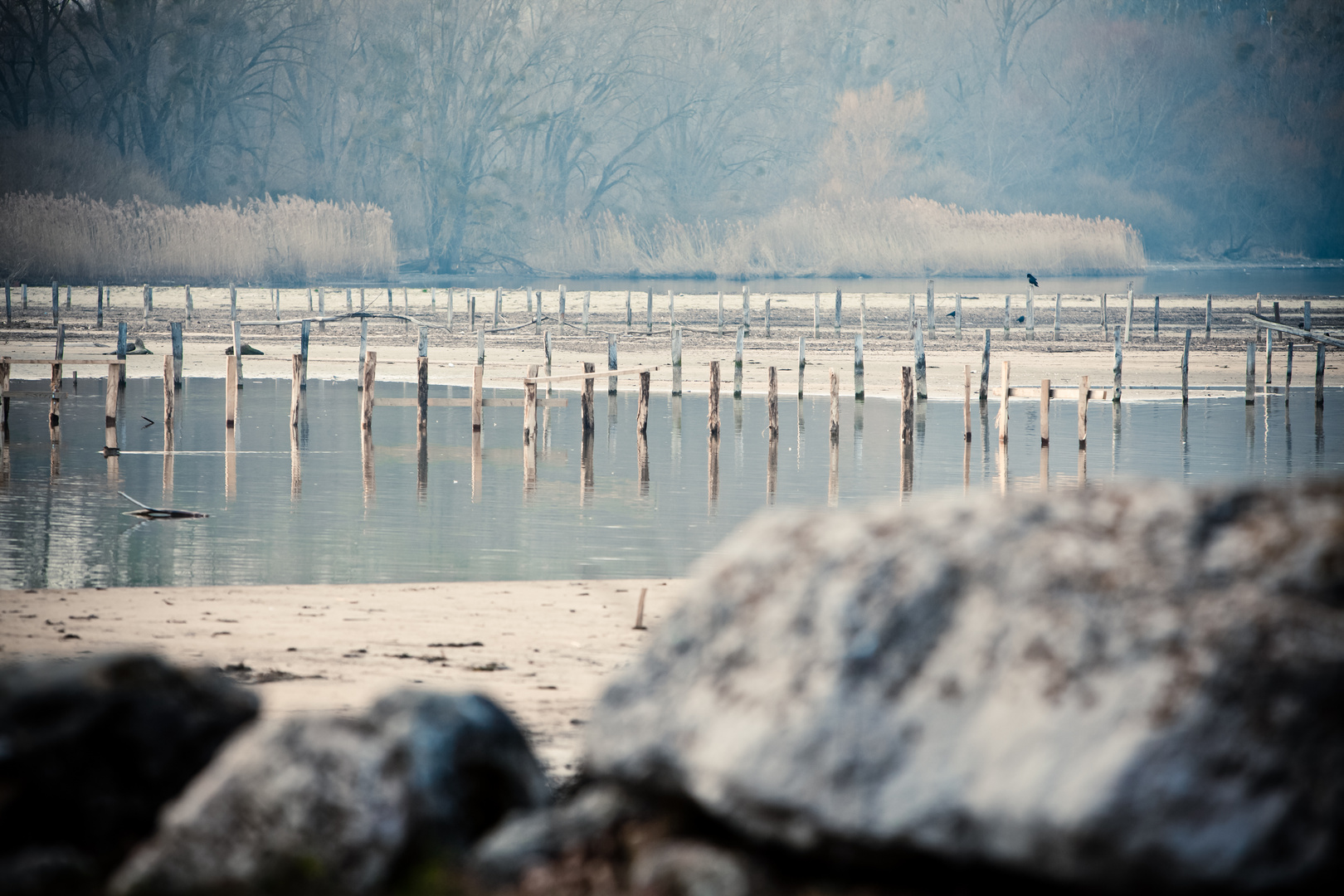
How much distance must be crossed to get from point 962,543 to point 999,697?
47cm

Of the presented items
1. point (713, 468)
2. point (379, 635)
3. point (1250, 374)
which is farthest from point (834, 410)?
point (379, 635)

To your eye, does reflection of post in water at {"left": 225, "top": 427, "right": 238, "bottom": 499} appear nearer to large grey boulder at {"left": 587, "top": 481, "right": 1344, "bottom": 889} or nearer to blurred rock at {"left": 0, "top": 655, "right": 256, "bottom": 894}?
blurred rock at {"left": 0, "top": 655, "right": 256, "bottom": 894}

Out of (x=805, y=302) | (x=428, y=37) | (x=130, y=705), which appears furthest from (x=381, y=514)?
(x=428, y=37)

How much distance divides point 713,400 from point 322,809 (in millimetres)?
20519

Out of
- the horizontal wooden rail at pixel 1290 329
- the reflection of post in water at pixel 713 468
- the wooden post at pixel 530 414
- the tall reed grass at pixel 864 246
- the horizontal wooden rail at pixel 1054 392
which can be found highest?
the tall reed grass at pixel 864 246

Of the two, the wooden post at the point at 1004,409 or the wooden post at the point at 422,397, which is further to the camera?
the wooden post at the point at 422,397

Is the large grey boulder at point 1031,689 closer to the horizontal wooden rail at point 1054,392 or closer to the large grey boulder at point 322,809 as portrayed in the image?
the large grey boulder at point 322,809

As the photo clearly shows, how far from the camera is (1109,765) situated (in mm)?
3801

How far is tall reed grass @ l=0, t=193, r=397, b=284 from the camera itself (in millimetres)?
57781

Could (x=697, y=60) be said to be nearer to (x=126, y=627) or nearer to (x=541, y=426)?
(x=541, y=426)

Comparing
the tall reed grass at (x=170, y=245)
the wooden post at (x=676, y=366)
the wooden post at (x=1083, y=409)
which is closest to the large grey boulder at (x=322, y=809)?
the wooden post at (x=1083, y=409)

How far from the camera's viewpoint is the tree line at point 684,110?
86125 mm

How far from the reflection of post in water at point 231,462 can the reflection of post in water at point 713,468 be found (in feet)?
20.0

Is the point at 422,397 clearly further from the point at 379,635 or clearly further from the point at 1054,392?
the point at 379,635
